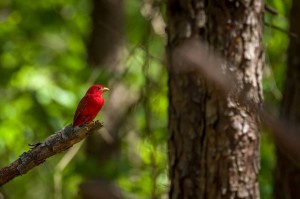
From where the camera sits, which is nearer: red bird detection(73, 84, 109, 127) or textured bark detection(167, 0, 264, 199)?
red bird detection(73, 84, 109, 127)

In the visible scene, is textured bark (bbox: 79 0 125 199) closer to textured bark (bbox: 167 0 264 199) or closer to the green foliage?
the green foliage

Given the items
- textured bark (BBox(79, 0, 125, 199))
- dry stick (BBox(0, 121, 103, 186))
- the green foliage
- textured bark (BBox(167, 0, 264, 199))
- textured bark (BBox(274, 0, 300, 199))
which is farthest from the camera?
textured bark (BBox(79, 0, 125, 199))

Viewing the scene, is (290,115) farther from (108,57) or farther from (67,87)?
(108,57)

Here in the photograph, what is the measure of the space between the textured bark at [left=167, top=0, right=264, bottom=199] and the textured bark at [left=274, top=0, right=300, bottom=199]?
0.95m

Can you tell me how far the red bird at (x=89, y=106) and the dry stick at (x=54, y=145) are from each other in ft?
0.08

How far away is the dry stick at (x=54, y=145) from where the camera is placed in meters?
1.66

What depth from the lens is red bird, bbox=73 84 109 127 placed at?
156 cm

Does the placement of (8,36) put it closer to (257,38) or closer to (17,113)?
(17,113)

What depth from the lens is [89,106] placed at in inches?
61.7

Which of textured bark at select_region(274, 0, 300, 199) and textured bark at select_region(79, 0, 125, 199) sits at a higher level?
textured bark at select_region(79, 0, 125, 199)

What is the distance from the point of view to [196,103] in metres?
3.20

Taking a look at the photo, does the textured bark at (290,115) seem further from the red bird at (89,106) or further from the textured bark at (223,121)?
the red bird at (89,106)

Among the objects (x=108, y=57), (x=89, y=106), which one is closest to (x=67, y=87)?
(x=108, y=57)

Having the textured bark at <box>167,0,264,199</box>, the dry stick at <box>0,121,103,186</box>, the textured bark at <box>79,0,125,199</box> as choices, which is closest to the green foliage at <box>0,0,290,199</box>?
the textured bark at <box>79,0,125,199</box>
